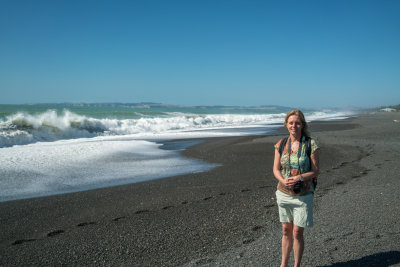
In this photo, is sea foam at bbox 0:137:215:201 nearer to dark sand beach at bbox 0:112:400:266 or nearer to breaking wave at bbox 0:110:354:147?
dark sand beach at bbox 0:112:400:266

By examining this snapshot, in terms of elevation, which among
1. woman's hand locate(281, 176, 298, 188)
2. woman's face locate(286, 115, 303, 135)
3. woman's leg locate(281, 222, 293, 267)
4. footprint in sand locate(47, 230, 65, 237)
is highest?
woman's face locate(286, 115, 303, 135)

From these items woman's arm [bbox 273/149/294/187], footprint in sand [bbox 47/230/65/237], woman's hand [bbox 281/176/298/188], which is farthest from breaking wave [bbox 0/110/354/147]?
woman's hand [bbox 281/176/298/188]

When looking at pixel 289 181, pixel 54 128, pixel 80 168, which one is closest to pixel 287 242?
pixel 289 181

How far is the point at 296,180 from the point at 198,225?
2224 mm

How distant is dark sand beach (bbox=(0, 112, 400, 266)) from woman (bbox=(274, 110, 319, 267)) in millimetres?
579

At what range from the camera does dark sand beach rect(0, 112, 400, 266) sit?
376 cm

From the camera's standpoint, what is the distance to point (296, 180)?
3.00 metres

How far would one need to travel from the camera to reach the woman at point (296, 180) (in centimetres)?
302

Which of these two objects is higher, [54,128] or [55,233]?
[54,128]

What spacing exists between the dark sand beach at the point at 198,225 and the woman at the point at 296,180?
579 millimetres

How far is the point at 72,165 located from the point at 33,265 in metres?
5.89

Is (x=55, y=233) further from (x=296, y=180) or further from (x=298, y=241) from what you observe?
(x=296, y=180)

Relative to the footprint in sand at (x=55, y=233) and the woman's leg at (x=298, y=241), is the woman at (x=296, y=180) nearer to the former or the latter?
the woman's leg at (x=298, y=241)

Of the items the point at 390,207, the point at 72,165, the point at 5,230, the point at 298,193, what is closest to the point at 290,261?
the point at 298,193
